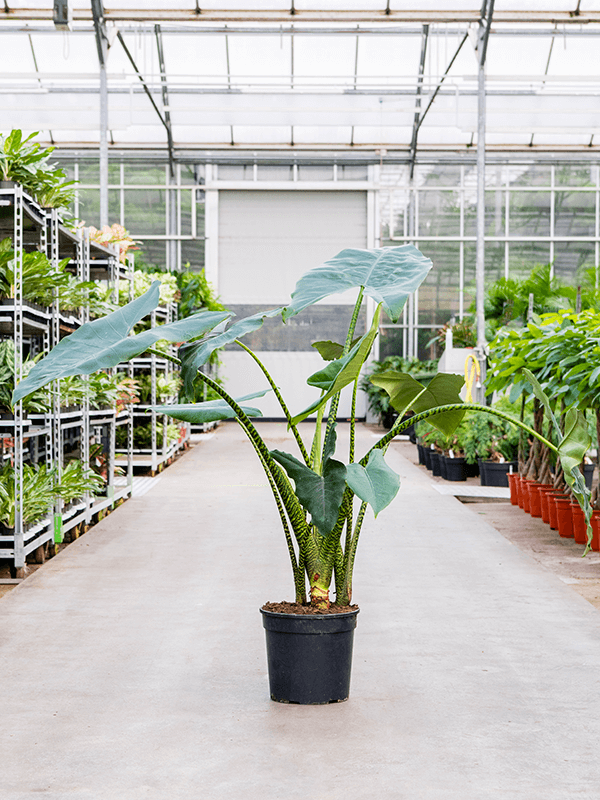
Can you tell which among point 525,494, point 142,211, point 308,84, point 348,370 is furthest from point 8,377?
point 142,211

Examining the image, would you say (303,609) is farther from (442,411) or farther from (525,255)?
(525,255)

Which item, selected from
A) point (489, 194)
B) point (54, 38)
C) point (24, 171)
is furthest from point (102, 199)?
point (489, 194)

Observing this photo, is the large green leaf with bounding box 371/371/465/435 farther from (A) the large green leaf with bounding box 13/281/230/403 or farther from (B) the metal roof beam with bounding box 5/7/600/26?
(B) the metal roof beam with bounding box 5/7/600/26

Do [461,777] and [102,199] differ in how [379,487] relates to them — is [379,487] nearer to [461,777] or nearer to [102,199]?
[461,777]

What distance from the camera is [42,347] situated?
516 centimetres

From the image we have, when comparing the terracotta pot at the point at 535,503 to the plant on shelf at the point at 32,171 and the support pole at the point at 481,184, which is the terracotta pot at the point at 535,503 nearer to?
the plant on shelf at the point at 32,171

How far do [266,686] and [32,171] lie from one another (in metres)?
2.94

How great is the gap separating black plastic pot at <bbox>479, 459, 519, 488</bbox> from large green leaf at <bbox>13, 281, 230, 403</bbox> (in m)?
6.08

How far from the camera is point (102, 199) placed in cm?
1148

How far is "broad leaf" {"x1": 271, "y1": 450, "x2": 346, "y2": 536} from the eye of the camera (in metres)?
2.27

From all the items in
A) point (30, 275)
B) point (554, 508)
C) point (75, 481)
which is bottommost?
point (554, 508)

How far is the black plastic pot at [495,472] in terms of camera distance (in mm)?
8102

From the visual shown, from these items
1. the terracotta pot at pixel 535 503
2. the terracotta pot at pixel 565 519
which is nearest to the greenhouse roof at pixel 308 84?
the terracotta pot at pixel 535 503

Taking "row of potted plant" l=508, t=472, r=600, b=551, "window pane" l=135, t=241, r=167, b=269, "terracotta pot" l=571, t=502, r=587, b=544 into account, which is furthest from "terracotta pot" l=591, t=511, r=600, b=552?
"window pane" l=135, t=241, r=167, b=269
